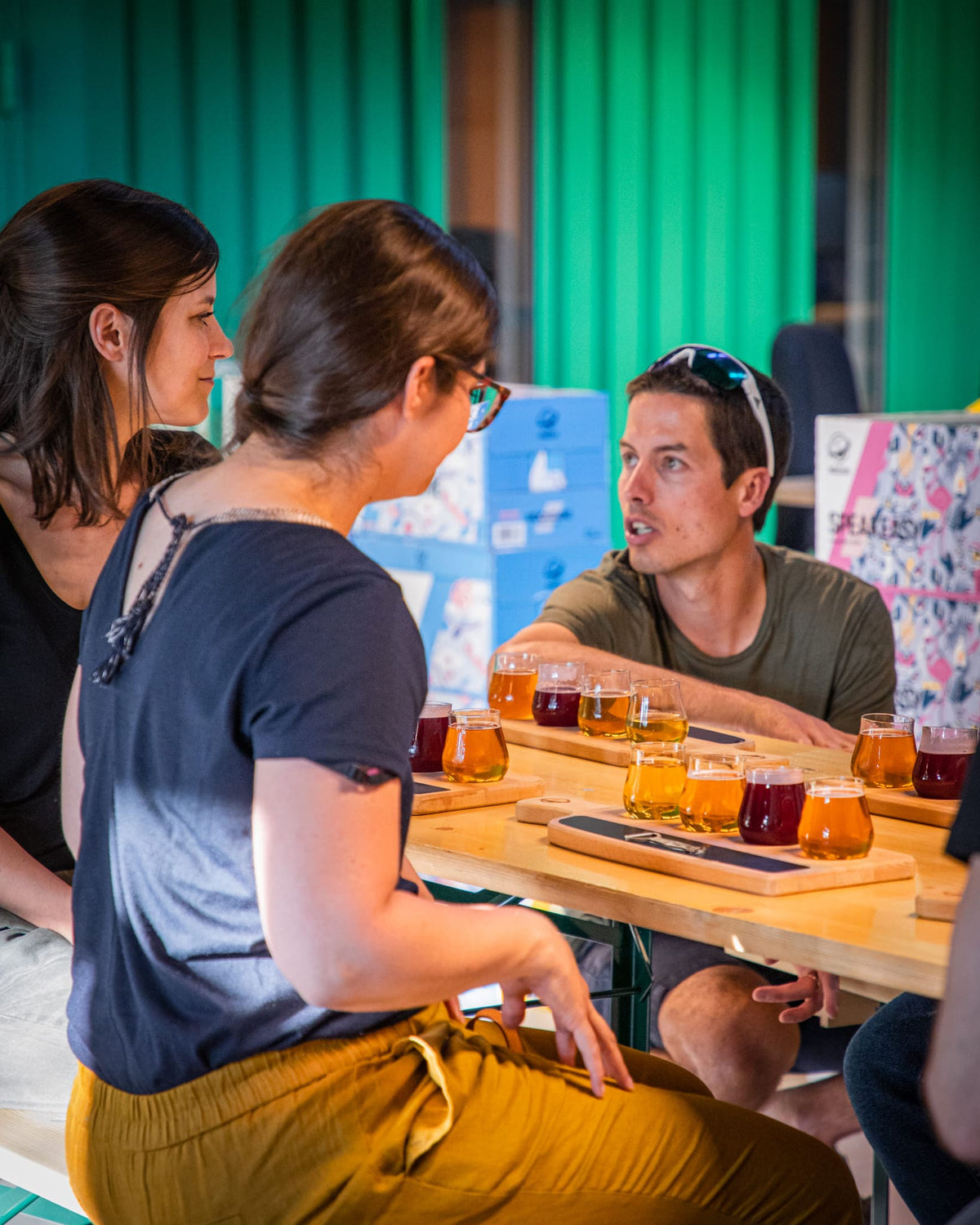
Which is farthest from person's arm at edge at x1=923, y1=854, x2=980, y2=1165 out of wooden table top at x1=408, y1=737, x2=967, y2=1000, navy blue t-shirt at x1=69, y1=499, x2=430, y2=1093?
navy blue t-shirt at x1=69, y1=499, x2=430, y2=1093

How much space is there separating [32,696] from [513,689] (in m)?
0.72

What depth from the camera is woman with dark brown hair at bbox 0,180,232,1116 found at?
6.08 feet

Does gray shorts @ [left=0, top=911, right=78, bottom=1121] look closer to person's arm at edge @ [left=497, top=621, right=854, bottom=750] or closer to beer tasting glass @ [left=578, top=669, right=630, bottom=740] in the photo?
beer tasting glass @ [left=578, top=669, right=630, bottom=740]

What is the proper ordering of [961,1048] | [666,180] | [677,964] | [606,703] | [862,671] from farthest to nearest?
[666,180]
[862,671]
[677,964]
[606,703]
[961,1048]

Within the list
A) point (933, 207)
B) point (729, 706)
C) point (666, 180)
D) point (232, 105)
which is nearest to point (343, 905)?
point (729, 706)

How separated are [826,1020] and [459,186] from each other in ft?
15.6

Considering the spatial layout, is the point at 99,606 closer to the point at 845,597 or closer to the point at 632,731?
the point at 632,731

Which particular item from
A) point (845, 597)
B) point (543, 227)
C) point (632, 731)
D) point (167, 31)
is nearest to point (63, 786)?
point (632, 731)

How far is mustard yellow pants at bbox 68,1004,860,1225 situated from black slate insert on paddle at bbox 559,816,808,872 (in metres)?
0.24

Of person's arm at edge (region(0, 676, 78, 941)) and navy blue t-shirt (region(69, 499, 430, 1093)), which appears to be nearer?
navy blue t-shirt (region(69, 499, 430, 1093))

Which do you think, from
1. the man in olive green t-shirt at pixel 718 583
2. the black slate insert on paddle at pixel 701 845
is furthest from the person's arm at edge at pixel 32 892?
the man in olive green t-shirt at pixel 718 583

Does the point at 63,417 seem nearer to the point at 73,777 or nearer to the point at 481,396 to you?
the point at 73,777

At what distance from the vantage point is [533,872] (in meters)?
1.54

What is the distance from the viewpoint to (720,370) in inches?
103
